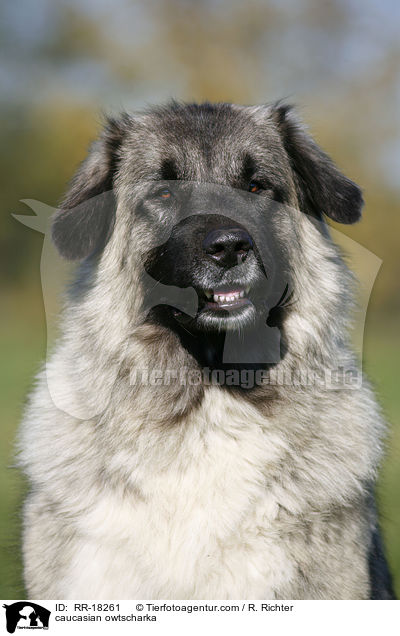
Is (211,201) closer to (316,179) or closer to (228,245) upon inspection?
(228,245)

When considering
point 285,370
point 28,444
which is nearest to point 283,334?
point 285,370

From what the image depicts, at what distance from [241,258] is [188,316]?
365 millimetres

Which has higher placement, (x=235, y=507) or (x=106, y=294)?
(x=106, y=294)

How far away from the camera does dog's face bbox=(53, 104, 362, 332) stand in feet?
10.3

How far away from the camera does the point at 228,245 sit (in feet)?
9.83

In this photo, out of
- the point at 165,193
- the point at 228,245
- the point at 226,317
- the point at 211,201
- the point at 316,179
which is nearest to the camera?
the point at 228,245

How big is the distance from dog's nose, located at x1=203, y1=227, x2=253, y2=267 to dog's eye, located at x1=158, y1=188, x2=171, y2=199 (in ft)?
1.42

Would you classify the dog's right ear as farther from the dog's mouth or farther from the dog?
the dog's mouth
